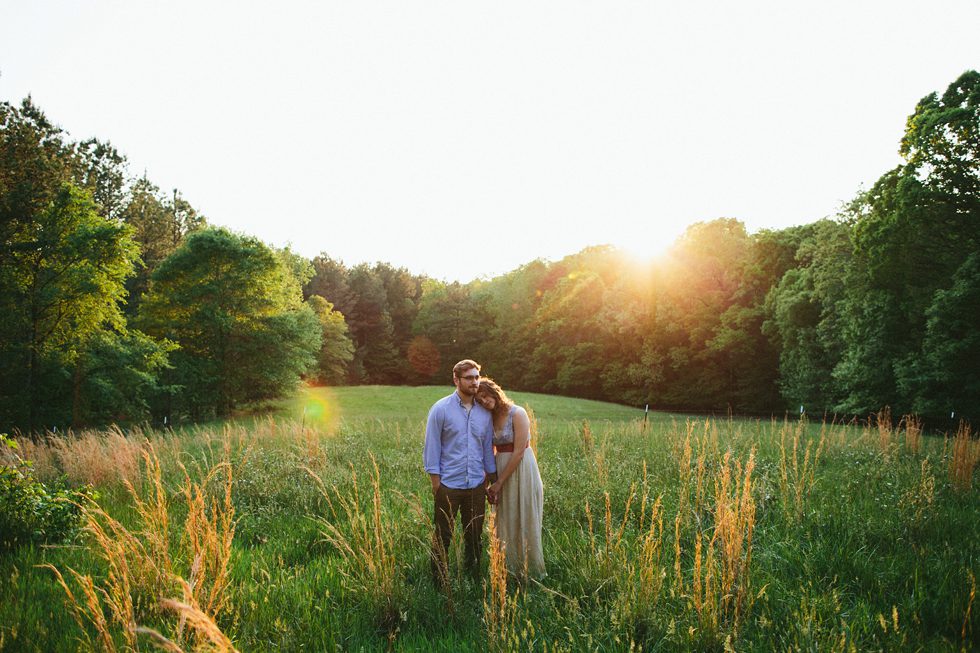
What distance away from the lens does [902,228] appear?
1795 cm

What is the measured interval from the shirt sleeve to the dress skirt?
1.97 ft

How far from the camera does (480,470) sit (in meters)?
4.49

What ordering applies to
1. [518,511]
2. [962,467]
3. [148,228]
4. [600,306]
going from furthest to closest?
[600,306] → [148,228] → [962,467] → [518,511]

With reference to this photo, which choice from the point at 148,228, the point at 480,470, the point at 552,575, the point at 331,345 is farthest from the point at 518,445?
the point at 331,345

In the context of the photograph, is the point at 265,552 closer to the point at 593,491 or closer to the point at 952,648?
the point at 593,491

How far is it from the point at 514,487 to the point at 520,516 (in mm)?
266

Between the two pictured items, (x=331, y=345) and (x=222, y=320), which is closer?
(x=222, y=320)

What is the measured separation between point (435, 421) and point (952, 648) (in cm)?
388

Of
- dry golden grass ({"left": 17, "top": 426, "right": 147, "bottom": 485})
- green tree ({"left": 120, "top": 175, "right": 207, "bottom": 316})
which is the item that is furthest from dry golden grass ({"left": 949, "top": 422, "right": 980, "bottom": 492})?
green tree ({"left": 120, "top": 175, "right": 207, "bottom": 316})

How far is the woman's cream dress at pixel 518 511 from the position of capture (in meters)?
4.53

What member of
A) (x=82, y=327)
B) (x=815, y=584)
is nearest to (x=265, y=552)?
(x=815, y=584)

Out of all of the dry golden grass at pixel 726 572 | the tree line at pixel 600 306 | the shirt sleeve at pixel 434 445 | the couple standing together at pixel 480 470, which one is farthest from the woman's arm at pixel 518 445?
the tree line at pixel 600 306

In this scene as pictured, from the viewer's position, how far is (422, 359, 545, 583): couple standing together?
444 centimetres

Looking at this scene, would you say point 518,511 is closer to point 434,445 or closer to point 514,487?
point 514,487
